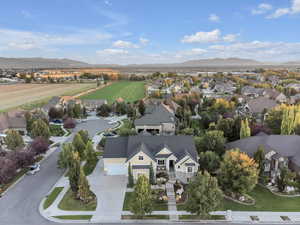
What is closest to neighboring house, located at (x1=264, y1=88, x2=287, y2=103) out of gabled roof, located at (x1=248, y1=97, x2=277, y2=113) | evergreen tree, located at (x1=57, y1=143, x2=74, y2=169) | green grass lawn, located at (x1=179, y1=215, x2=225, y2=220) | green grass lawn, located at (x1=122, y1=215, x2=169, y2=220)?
gabled roof, located at (x1=248, y1=97, x2=277, y2=113)

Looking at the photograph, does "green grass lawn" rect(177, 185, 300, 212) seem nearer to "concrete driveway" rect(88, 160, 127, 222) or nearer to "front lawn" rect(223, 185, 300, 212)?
"front lawn" rect(223, 185, 300, 212)

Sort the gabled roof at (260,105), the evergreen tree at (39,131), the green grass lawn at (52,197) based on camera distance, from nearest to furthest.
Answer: the green grass lawn at (52,197) < the evergreen tree at (39,131) < the gabled roof at (260,105)

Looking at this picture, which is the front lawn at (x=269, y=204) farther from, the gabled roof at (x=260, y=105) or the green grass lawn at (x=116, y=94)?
the green grass lawn at (x=116, y=94)

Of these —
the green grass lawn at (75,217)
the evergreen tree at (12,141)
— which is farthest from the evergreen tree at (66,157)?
the evergreen tree at (12,141)

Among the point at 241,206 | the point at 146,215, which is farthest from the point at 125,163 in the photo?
the point at 241,206

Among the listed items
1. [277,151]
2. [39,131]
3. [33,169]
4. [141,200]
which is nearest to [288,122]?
[277,151]
